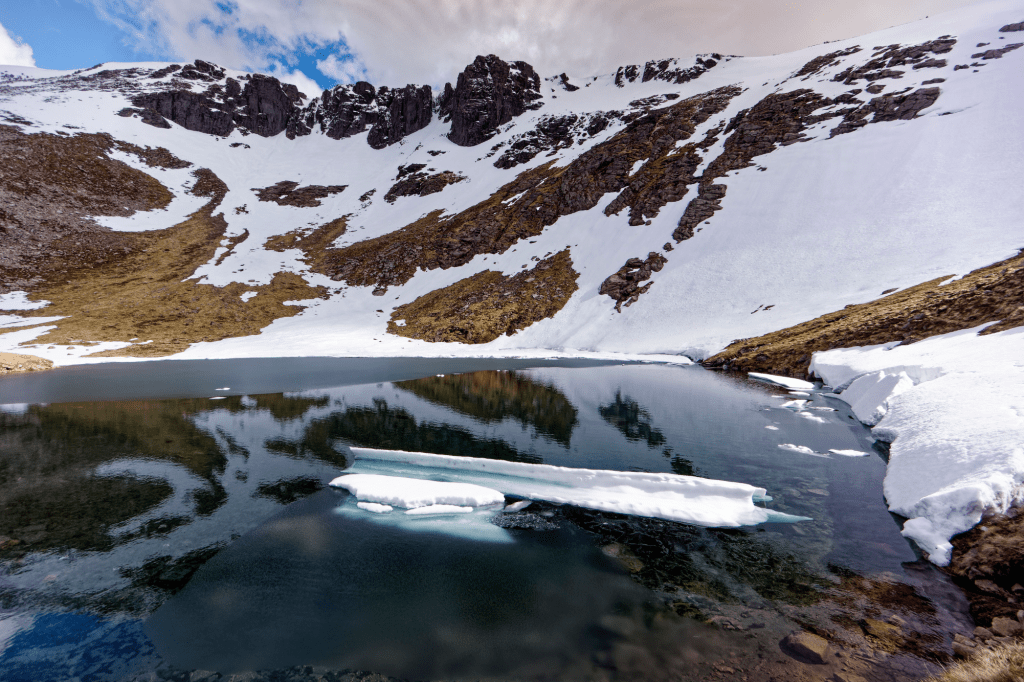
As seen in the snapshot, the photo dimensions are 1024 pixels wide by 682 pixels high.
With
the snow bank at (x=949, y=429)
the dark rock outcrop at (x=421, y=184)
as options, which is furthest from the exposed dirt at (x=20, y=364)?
the dark rock outcrop at (x=421, y=184)

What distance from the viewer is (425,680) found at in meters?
6.34

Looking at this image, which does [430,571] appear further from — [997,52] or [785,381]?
[997,52]

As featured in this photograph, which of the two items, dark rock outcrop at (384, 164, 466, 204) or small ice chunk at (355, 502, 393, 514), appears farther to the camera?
dark rock outcrop at (384, 164, 466, 204)

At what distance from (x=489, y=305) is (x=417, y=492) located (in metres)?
55.4

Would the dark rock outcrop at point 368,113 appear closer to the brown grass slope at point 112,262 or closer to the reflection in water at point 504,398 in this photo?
the brown grass slope at point 112,262

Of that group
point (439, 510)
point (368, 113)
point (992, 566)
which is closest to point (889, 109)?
point (992, 566)

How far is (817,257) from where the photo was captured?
169 feet

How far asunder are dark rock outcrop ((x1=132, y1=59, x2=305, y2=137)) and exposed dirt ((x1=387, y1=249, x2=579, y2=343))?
11073cm

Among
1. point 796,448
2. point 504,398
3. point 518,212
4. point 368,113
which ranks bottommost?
point 796,448

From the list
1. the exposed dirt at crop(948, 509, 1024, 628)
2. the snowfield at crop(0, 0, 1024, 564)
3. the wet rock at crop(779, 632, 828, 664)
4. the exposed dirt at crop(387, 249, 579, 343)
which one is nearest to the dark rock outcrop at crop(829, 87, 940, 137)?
the snowfield at crop(0, 0, 1024, 564)

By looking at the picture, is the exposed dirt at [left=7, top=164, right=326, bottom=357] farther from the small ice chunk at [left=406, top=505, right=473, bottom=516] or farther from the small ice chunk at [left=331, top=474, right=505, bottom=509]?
the small ice chunk at [left=406, top=505, right=473, bottom=516]

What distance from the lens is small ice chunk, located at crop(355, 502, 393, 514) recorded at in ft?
39.4

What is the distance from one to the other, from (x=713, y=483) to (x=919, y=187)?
65.8 metres

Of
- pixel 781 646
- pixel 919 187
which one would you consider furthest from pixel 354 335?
pixel 919 187
